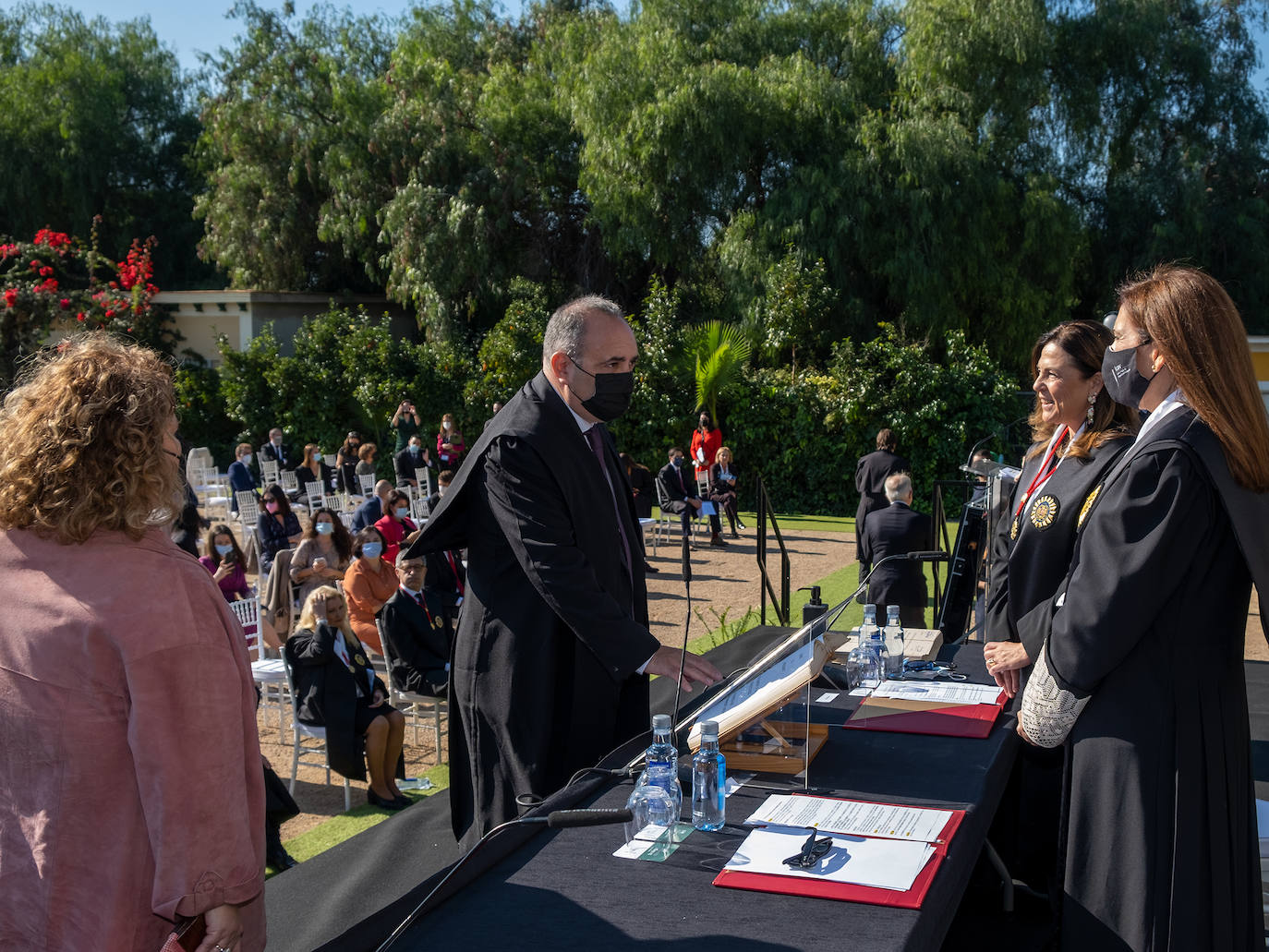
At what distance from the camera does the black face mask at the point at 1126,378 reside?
2.65 metres

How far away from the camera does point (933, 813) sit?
2293mm

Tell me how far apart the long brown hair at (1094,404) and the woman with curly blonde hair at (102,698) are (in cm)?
290

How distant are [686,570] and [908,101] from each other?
62.7ft

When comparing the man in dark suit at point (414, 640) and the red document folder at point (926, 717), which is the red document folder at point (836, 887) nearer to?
the red document folder at point (926, 717)

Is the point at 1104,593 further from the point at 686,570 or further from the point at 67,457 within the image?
the point at 67,457

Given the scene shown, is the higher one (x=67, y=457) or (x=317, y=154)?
(x=317, y=154)

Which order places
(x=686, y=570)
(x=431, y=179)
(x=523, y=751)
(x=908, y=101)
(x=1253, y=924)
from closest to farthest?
(x=1253, y=924), (x=523, y=751), (x=686, y=570), (x=908, y=101), (x=431, y=179)

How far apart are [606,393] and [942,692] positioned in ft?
4.56

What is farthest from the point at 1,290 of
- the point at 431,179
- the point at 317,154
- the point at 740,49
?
the point at 740,49

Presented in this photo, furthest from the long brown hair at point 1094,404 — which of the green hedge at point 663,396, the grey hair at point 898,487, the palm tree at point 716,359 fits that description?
the palm tree at point 716,359

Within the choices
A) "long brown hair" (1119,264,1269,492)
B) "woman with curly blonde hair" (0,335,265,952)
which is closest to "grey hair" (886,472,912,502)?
"long brown hair" (1119,264,1269,492)

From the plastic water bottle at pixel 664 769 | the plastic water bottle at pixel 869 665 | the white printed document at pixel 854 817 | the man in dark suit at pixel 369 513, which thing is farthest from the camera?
the man in dark suit at pixel 369 513

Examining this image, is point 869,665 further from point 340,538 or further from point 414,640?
point 340,538

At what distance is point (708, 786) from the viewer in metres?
2.30
